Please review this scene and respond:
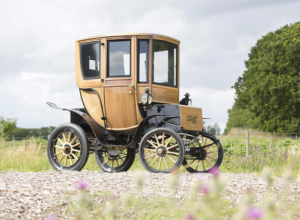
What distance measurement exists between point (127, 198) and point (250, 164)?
7225mm

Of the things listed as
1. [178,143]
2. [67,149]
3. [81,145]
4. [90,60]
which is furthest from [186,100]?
[67,149]

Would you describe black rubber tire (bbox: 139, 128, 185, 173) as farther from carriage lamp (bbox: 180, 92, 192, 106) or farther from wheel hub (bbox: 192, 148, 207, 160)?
carriage lamp (bbox: 180, 92, 192, 106)

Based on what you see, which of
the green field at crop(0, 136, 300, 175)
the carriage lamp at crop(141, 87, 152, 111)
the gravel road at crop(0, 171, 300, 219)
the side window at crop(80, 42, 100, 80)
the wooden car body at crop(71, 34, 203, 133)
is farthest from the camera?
the green field at crop(0, 136, 300, 175)

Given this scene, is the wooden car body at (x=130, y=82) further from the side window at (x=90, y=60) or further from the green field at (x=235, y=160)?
the green field at (x=235, y=160)

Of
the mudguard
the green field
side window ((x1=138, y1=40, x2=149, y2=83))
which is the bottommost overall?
the green field

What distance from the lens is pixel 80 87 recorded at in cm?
720

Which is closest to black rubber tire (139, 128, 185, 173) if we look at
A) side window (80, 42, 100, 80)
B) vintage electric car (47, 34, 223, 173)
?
vintage electric car (47, 34, 223, 173)

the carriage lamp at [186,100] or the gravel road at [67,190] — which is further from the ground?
the carriage lamp at [186,100]

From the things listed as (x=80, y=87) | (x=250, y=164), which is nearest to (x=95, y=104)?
(x=80, y=87)

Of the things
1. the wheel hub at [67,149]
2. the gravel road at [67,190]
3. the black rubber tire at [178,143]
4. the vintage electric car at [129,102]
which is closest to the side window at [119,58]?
the vintage electric car at [129,102]

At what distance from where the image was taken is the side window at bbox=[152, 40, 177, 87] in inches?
265

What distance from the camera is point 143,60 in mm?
6609

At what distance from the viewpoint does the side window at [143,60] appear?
657cm

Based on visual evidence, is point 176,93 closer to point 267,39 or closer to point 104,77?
point 104,77
